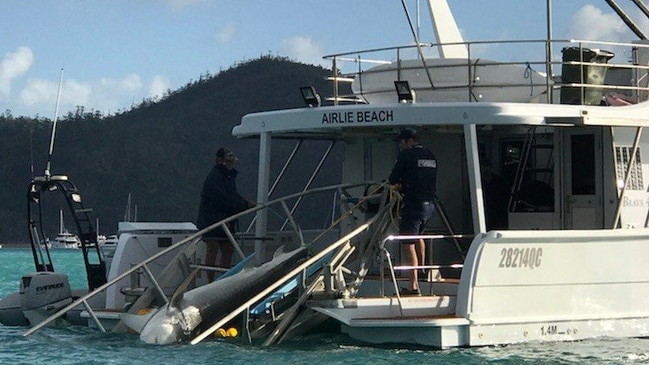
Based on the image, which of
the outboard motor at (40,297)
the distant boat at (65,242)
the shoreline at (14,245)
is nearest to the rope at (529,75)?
the outboard motor at (40,297)

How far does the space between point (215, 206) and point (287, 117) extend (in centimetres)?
166

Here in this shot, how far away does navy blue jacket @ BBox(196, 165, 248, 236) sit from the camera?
17.8 metres

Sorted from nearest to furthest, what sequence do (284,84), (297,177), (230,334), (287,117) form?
(230,334) → (287,117) → (297,177) → (284,84)

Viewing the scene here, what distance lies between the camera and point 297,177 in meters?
116

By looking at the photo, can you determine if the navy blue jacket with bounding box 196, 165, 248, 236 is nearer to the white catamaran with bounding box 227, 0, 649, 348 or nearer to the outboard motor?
the white catamaran with bounding box 227, 0, 649, 348

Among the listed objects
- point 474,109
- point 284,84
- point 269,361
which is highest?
point 284,84

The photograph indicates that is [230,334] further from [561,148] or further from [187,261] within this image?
[561,148]

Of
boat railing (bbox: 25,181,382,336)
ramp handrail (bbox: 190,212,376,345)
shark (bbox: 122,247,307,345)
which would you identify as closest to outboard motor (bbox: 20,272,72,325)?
boat railing (bbox: 25,181,382,336)

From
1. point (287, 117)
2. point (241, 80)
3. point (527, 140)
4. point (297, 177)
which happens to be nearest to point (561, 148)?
point (527, 140)

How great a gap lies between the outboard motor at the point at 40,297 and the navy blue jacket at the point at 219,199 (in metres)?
2.26

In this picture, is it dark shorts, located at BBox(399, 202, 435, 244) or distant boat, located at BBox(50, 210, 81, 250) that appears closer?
dark shorts, located at BBox(399, 202, 435, 244)

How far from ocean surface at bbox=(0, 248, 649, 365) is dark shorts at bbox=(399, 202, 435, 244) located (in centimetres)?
137

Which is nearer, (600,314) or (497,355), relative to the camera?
(497,355)

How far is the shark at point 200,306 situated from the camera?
15195 millimetres
